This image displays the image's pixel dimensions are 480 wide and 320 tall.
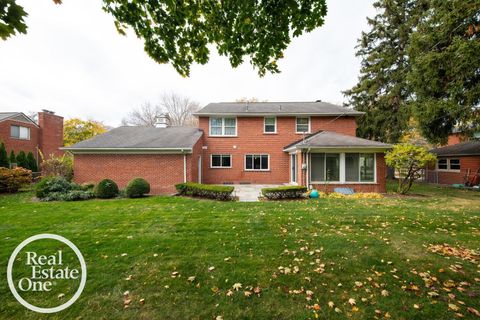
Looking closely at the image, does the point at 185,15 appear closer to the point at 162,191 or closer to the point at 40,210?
the point at 40,210

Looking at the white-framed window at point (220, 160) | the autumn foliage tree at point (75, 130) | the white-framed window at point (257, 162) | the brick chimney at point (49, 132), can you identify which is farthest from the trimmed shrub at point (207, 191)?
the autumn foliage tree at point (75, 130)

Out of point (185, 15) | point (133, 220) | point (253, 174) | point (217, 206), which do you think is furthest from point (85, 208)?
point (253, 174)

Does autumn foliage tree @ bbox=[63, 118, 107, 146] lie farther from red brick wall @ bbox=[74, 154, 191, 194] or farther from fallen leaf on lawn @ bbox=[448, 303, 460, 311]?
fallen leaf on lawn @ bbox=[448, 303, 460, 311]

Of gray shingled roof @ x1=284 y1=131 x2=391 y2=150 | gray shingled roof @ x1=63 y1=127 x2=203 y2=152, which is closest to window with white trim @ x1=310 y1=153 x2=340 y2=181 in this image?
gray shingled roof @ x1=284 y1=131 x2=391 y2=150

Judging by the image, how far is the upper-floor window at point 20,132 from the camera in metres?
21.6

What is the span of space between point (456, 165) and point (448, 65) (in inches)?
459

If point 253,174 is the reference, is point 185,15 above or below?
above

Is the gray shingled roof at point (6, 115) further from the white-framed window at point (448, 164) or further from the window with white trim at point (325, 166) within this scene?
the white-framed window at point (448, 164)

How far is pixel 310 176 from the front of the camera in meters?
12.7

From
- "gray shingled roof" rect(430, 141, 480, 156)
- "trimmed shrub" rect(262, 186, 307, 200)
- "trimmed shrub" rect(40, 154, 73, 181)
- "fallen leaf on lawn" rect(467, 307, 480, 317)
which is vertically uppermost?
"gray shingled roof" rect(430, 141, 480, 156)

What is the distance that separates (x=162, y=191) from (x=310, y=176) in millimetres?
9619

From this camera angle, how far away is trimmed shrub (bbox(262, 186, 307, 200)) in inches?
395

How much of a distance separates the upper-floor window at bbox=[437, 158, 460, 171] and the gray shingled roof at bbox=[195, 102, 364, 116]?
472 inches

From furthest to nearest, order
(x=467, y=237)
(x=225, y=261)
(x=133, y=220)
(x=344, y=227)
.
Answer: (x=133, y=220), (x=344, y=227), (x=467, y=237), (x=225, y=261)
